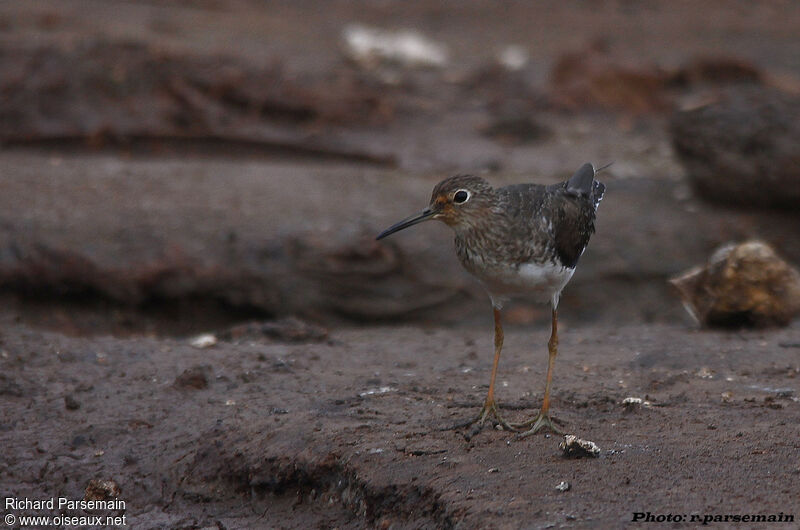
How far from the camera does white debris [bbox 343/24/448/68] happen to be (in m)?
12.7

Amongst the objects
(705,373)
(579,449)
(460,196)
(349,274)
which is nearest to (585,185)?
(460,196)

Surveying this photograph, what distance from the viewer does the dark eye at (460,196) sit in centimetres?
507

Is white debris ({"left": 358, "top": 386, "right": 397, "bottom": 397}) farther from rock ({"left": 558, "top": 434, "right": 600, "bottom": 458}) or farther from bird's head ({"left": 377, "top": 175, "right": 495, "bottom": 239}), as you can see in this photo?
rock ({"left": 558, "top": 434, "right": 600, "bottom": 458})

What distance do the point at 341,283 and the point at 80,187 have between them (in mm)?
2611

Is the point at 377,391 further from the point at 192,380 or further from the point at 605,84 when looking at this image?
the point at 605,84

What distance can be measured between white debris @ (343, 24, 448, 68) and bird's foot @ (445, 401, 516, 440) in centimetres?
809

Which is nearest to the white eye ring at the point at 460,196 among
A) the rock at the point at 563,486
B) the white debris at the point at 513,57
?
the rock at the point at 563,486

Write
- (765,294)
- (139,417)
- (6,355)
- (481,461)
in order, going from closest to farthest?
(481,461), (139,417), (6,355), (765,294)

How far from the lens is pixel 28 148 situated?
10000mm

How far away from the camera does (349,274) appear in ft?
27.4

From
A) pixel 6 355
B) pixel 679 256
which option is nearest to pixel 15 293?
pixel 6 355

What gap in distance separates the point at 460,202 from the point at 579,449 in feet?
4.55

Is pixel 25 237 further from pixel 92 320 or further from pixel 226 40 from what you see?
pixel 226 40

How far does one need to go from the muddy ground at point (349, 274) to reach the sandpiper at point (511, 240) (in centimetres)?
40
